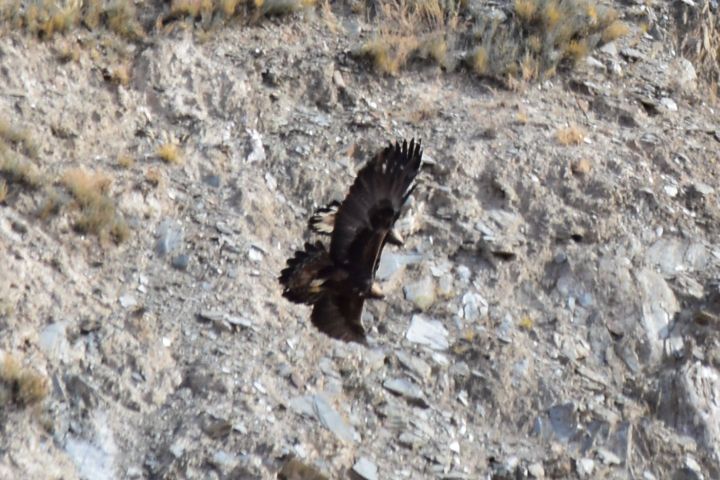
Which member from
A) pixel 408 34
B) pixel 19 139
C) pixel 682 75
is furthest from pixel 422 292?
pixel 682 75

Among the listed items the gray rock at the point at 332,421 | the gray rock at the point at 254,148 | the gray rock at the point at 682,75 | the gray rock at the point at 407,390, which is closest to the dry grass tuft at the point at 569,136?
the gray rock at the point at 682,75

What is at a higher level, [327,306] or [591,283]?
[327,306]

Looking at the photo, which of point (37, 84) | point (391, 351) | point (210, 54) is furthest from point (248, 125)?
point (391, 351)

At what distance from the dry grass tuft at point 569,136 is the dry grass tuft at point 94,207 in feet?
13.2

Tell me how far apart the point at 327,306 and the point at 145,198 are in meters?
1.97

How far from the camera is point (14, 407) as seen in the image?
372 inches

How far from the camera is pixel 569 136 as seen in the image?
13039mm

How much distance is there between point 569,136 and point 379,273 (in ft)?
8.31

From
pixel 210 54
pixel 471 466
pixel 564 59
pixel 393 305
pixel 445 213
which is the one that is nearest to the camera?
pixel 471 466

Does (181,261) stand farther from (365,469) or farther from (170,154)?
(365,469)

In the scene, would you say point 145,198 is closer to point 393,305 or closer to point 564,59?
point 393,305

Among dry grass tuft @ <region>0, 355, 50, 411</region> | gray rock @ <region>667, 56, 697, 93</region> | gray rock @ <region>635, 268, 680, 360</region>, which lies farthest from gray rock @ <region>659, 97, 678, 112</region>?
dry grass tuft @ <region>0, 355, 50, 411</region>

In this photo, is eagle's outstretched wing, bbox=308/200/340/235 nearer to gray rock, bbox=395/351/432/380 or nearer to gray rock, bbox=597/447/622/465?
gray rock, bbox=395/351/432/380

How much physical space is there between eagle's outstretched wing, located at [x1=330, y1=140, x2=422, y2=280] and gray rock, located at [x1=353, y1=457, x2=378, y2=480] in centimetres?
124
